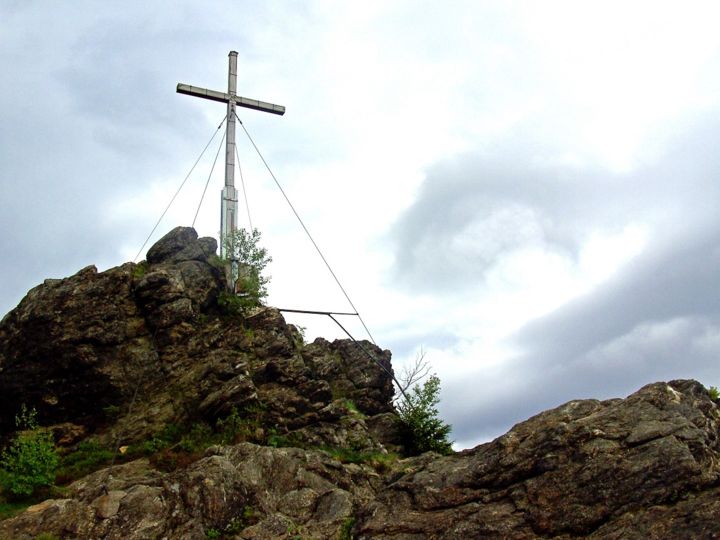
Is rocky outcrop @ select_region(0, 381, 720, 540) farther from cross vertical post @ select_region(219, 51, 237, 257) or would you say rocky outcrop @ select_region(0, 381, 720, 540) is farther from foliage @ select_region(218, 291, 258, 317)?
cross vertical post @ select_region(219, 51, 237, 257)

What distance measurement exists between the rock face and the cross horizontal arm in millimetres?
8739

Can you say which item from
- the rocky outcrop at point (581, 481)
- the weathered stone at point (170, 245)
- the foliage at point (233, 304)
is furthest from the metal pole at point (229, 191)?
the rocky outcrop at point (581, 481)

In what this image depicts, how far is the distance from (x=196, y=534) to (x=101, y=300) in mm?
14832

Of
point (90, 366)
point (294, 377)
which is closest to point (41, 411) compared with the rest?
point (90, 366)

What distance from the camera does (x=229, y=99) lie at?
38.9 metres

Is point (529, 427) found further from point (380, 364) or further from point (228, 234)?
point (228, 234)

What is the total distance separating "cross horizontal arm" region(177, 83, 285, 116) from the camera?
37969mm

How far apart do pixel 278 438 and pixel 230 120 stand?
19.9 metres

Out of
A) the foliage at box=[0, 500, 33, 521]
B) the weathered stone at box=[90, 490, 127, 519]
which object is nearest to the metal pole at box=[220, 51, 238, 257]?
the foliage at box=[0, 500, 33, 521]

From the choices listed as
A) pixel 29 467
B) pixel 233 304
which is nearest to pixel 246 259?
pixel 233 304

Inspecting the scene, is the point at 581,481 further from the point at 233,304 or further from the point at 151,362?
the point at 151,362

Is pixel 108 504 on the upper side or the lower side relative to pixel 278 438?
lower

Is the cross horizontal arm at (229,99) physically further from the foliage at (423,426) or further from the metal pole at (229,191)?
the foliage at (423,426)

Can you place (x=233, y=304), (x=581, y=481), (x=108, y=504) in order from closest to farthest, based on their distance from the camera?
(x=581, y=481)
(x=108, y=504)
(x=233, y=304)
